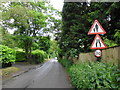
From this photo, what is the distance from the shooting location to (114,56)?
3.70m

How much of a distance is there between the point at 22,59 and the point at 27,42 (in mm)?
5386

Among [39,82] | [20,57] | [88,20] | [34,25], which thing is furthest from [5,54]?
[20,57]

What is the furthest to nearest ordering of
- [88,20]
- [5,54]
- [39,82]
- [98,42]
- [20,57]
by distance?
[20,57]
[5,54]
[88,20]
[39,82]
[98,42]

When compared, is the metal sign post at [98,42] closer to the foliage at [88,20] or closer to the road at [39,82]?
the foliage at [88,20]

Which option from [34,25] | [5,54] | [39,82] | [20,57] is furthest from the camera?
[20,57]

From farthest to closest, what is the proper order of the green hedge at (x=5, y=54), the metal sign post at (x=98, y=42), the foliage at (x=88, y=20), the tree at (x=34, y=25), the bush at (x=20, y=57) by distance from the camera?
the bush at (x=20, y=57) → the tree at (x=34, y=25) → the green hedge at (x=5, y=54) → the foliage at (x=88, y=20) → the metal sign post at (x=98, y=42)

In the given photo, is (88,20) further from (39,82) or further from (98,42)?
(39,82)

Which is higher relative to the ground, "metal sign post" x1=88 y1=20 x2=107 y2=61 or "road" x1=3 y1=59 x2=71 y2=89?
"metal sign post" x1=88 y1=20 x2=107 y2=61

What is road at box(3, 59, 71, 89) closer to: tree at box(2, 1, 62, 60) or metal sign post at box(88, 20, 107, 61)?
metal sign post at box(88, 20, 107, 61)

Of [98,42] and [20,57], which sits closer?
[98,42]

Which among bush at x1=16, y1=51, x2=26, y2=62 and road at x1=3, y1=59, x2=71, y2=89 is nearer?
road at x1=3, y1=59, x2=71, y2=89

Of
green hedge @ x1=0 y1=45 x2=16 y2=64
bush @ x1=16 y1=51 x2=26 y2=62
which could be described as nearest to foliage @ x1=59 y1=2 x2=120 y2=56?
green hedge @ x1=0 y1=45 x2=16 y2=64

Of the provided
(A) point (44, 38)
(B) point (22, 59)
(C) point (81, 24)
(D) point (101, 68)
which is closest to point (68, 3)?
(C) point (81, 24)

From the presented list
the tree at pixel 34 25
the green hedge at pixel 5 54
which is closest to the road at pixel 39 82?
the green hedge at pixel 5 54
